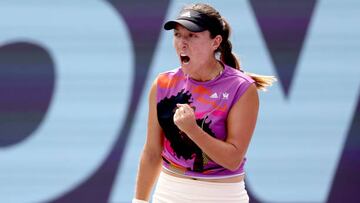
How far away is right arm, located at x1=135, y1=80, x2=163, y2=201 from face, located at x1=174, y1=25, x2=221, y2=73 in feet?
0.62

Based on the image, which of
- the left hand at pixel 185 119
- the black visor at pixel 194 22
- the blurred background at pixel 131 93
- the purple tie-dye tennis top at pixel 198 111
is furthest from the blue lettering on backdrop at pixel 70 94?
the left hand at pixel 185 119

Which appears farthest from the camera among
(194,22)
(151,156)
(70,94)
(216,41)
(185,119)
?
(70,94)

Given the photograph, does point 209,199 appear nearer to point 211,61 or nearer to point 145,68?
point 211,61

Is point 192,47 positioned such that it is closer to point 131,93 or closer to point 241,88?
point 241,88

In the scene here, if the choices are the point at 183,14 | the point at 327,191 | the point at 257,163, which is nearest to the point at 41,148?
the point at 257,163

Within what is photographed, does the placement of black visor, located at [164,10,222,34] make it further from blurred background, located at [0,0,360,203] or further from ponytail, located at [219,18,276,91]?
blurred background, located at [0,0,360,203]

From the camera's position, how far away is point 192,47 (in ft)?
9.58

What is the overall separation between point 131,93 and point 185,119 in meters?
1.97

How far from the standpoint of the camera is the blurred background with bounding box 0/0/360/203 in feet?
15.3

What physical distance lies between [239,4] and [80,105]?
1.06 meters

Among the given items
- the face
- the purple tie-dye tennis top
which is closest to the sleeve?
the purple tie-dye tennis top

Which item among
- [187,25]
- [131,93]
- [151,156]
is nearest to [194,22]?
[187,25]

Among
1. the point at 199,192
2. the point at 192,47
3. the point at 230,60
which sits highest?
the point at 192,47

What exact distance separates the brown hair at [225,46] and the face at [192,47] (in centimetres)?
5
